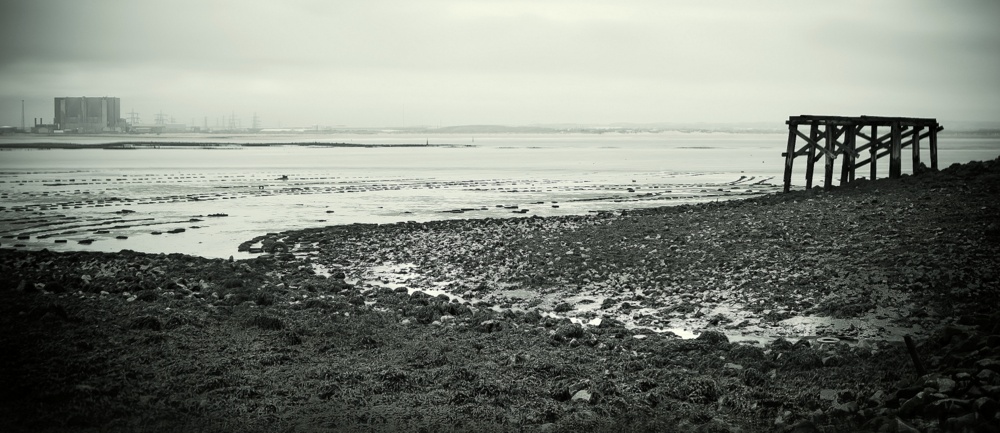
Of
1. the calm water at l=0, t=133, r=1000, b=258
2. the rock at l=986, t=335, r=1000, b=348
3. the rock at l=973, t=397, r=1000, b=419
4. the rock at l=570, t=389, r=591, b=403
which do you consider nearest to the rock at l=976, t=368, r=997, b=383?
the rock at l=973, t=397, r=1000, b=419

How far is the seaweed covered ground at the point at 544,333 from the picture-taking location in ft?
29.1

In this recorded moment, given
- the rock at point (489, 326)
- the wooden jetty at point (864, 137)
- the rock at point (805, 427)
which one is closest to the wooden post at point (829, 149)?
the wooden jetty at point (864, 137)

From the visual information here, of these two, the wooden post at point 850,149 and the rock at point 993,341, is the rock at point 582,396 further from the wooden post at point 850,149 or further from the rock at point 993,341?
the wooden post at point 850,149

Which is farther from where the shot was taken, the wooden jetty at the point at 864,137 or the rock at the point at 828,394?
the wooden jetty at the point at 864,137

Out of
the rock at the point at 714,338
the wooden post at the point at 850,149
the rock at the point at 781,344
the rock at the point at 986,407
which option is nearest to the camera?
the rock at the point at 986,407

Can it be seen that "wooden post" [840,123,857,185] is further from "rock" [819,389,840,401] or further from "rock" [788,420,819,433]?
"rock" [788,420,819,433]

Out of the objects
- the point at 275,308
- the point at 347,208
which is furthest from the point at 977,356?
the point at 347,208

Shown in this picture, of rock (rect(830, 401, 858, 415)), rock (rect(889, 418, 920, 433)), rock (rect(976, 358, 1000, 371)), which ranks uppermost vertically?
rock (rect(976, 358, 1000, 371))

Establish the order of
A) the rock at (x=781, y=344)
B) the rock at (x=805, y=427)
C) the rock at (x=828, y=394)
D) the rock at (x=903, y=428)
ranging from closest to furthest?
the rock at (x=903, y=428), the rock at (x=805, y=427), the rock at (x=828, y=394), the rock at (x=781, y=344)

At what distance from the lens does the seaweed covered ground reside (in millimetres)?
8883

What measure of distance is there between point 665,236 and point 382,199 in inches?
933

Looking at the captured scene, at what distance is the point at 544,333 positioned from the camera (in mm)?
12742

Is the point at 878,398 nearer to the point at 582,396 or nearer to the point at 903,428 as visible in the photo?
the point at 903,428

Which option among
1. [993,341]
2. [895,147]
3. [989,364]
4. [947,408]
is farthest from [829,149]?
[947,408]
